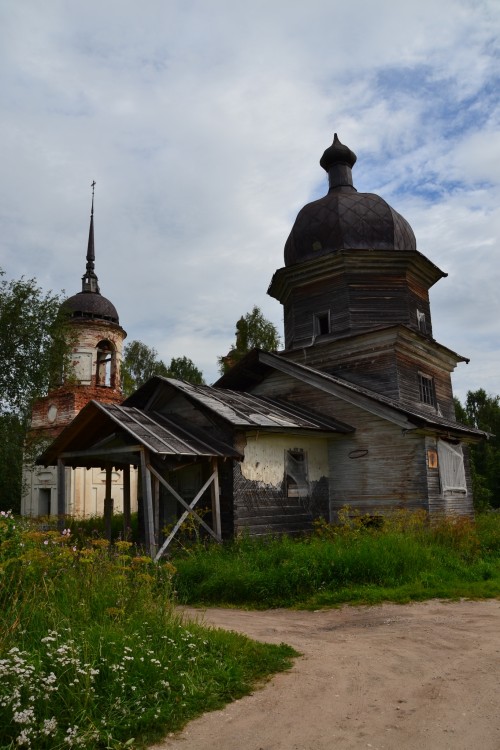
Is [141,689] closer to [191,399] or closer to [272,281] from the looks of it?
[191,399]

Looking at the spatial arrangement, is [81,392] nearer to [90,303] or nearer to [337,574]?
[90,303]

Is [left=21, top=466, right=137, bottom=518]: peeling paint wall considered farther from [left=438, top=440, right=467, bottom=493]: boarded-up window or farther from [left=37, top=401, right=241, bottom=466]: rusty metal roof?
[left=438, top=440, right=467, bottom=493]: boarded-up window

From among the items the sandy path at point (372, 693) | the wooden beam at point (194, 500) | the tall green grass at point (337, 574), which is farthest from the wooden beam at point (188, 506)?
the sandy path at point (372, 693)

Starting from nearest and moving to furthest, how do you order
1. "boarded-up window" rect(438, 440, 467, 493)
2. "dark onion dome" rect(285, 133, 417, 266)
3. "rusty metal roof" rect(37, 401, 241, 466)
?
"rusty metal roof" rect(37, 401, 241, 466), "boarded-up window" rect(438, 440, 467, 493), "dark onion dome" rect(285, 133, 417, 266)

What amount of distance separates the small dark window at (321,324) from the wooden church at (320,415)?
3 cm

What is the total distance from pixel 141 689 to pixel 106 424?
853 cm

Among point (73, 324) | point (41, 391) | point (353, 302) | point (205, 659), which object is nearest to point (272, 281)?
point (353, 302)

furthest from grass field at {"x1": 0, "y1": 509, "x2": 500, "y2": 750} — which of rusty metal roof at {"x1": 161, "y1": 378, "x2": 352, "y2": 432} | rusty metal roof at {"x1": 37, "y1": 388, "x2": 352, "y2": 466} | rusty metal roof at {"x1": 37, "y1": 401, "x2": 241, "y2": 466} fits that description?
rusty metal roof at {"x1": 161, "y1": 378, "x2": 352, "y2": 432}

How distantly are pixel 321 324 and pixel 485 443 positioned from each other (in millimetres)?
21080

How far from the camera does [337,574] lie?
8.14 meters

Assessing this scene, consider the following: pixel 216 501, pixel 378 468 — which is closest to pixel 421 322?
pixel 378 468

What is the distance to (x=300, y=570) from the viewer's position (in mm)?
7988

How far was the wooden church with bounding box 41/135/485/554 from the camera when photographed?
1160 centimetres

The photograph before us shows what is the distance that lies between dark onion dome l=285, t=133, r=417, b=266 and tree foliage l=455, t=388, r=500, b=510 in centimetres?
1240
